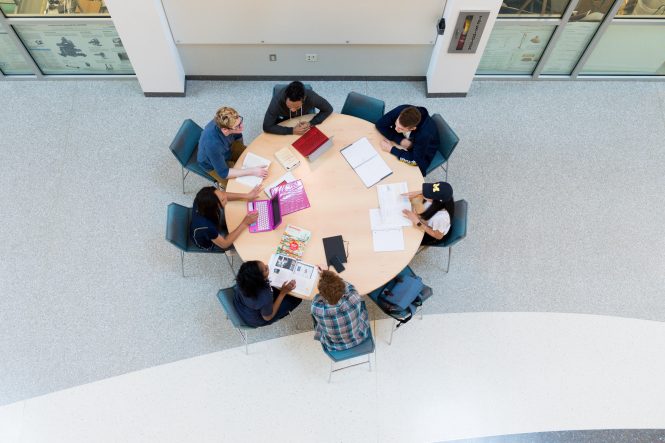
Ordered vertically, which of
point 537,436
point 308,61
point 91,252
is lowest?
point 537,436

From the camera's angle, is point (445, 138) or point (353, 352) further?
point (445, 138)

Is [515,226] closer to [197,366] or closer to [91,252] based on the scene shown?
[197,366]

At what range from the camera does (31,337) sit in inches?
161

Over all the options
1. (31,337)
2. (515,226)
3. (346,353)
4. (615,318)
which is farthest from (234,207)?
(615,318)

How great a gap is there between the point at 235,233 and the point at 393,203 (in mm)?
1298

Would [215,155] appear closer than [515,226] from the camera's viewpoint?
Yes

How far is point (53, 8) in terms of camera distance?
15.5ft

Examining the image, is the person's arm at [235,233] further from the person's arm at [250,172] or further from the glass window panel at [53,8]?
the glass window panel at [53,8]

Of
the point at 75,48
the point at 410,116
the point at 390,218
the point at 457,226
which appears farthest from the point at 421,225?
the point at 75,48

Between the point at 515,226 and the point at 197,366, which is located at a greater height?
the point at 515,226

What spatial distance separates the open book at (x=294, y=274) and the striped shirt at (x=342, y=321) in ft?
0.55

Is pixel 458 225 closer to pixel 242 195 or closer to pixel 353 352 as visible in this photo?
pixel 353 352

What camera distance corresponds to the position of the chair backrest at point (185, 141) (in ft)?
13.3

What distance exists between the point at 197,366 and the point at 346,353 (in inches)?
56.8
